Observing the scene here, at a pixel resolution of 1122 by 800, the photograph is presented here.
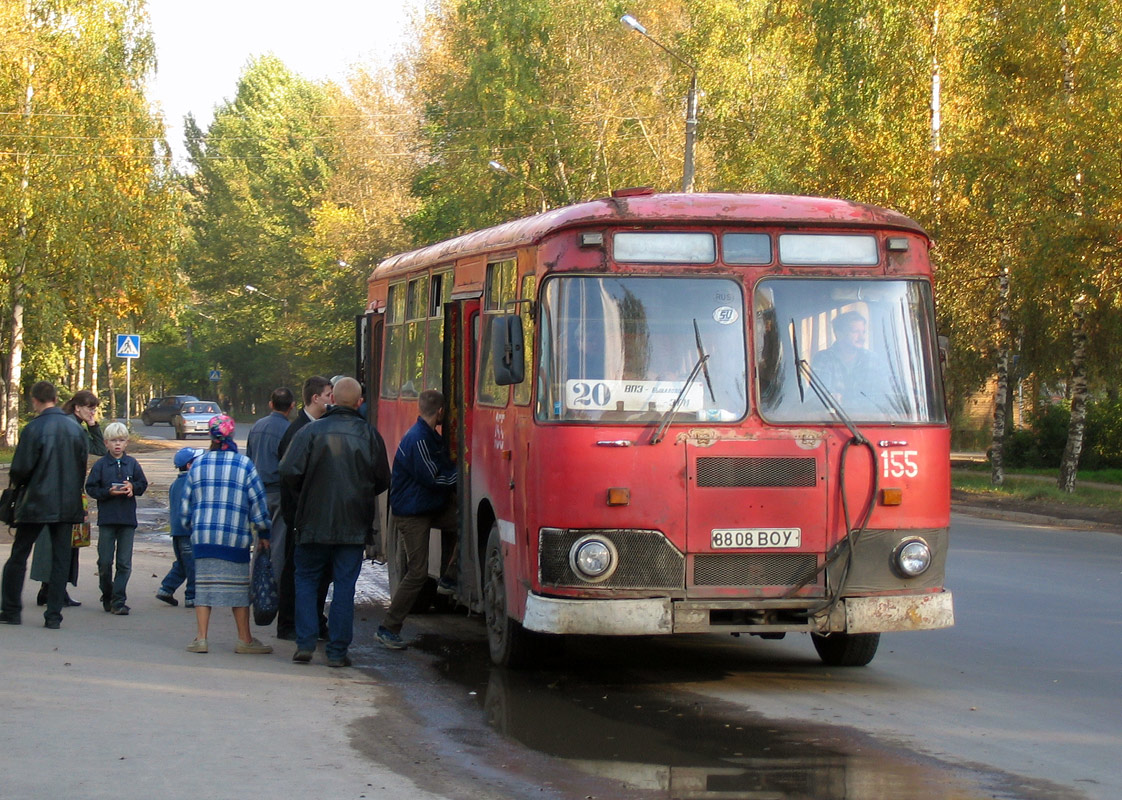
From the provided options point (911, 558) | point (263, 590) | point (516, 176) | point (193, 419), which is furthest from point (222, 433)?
point (193, 419)

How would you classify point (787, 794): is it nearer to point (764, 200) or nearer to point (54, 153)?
point (764, 200)

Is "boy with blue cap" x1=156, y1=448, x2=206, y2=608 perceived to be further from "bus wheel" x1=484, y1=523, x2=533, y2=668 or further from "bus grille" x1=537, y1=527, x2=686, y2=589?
"bus grille" x1=537, y1=527, x2=686, y2=589

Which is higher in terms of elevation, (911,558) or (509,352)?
(509,352)

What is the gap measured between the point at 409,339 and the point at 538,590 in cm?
498

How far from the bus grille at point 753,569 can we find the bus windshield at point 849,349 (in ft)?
2.62

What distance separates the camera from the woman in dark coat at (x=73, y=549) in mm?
11156

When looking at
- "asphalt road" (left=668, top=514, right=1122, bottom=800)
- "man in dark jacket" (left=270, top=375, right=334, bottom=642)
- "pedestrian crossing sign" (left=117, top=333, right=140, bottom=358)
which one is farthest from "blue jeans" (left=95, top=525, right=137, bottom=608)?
"pedestrian crossing sign" (left=117, top=333, right=140, bottom=358)

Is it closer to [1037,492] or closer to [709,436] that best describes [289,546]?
[709,436]

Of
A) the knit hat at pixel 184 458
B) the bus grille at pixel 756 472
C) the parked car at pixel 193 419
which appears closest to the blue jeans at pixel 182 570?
the knit hat at pixel 184 458

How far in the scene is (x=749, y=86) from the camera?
144ft

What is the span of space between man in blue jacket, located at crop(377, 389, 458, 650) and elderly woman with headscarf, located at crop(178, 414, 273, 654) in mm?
1037

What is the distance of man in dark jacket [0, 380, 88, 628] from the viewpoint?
10773 mm

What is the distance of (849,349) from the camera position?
9.01m

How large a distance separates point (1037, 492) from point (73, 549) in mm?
20744
